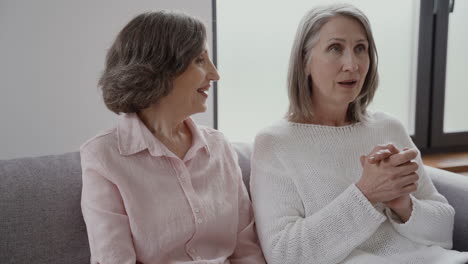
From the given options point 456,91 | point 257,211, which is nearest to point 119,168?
point 257,211

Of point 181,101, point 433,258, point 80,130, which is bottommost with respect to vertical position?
point 433,258

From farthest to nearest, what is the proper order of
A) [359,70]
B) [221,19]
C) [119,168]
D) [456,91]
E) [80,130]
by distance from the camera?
[456,91]
[221,19]
[80,130]
[359,70]
[119,168]

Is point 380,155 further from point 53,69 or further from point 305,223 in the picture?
point 53,69

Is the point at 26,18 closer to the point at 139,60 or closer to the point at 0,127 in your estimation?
the point at 0,127

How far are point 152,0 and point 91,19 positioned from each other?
0.83 feet

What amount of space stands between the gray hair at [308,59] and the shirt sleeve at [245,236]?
0.96 feet

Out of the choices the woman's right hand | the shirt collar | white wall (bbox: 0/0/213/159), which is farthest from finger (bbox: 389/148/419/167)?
white wall (bbox: 0/0/213/159)

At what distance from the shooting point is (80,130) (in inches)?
78.2

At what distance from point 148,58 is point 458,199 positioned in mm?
1099

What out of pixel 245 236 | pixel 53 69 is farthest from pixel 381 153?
pixel 53 69

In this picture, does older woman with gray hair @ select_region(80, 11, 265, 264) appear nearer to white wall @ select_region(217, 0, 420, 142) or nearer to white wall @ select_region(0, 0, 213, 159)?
white wall @ select_region(0, 0, 213, 159)

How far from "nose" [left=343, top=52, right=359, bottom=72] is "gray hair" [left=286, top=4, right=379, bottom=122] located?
0.10 m

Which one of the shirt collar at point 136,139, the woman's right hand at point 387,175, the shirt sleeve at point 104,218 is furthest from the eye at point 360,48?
the shirt sleeve at point 104,218

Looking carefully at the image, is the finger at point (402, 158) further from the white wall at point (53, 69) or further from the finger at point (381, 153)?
the white wall at point (53, 69)
